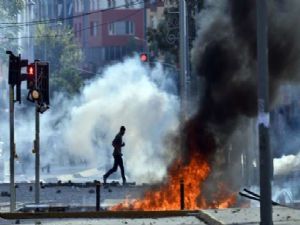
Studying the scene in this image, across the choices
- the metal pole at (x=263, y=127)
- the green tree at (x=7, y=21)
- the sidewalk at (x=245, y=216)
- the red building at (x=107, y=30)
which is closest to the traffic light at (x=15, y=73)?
the sidewalk at (x=245, y=216)

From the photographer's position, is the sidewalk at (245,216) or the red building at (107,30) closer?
the sidewalk at (245,216)

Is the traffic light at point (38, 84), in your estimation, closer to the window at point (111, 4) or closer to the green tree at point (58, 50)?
the green tree at point (58, 50)

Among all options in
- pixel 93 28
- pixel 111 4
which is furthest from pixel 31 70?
pixel 93 28

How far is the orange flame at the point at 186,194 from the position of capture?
22719 millimetres

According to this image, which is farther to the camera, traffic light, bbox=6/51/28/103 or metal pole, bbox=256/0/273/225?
traffic light, bbox=6/51/28/103

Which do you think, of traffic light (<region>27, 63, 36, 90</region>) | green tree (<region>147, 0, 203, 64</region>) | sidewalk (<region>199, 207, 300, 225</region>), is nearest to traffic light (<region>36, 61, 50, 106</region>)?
traffic light (<region>27, 63, 36, 90</region>)

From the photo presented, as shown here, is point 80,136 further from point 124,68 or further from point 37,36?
point 37,36

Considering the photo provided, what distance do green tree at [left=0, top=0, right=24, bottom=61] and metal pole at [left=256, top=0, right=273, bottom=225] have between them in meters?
64.8

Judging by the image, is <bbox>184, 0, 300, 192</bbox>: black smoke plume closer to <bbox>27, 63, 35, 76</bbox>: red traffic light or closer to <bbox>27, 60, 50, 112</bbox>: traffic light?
<bbox>27, 60, 50, 112</bbox>: traffic light

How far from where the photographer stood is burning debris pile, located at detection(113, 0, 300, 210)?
22.6 metres

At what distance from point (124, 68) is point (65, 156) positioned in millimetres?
6030

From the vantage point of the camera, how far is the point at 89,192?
98.2 feet

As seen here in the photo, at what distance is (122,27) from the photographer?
→ 336 ft

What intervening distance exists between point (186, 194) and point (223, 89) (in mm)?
2419
